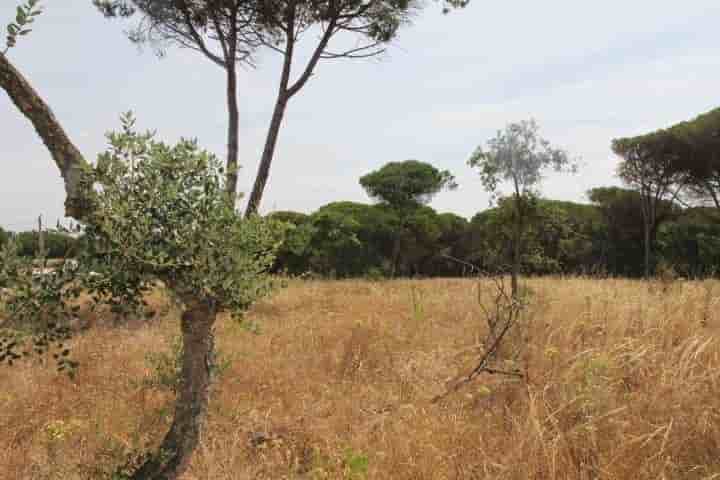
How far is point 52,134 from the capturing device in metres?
1.82

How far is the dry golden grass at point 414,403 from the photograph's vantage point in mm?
2504

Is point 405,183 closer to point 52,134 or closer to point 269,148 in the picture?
point 269,148

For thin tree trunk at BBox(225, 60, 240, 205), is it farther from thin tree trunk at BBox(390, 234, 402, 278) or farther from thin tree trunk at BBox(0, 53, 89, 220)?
thin tree trunk at BBox(390, 234, 402, 278)

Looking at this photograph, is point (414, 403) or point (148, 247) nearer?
point (148, 247)

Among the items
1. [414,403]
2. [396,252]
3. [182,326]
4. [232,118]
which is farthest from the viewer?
[396,252]

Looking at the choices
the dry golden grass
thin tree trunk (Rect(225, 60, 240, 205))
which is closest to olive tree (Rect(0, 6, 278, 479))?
the dry golden grass

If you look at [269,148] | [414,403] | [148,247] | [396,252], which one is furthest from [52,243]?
[396,252]

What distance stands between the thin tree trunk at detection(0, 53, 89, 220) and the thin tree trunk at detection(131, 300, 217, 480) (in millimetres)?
589

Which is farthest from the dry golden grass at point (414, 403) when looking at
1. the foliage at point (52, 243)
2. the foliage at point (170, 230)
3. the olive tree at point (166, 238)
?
the foliage at point (52, 243)

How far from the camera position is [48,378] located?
4535 millimetres

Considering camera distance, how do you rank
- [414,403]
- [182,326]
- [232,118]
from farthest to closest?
1. [232,118]
2. [414,403]
3. [182,326]

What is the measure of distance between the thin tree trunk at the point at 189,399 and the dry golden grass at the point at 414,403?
0.63 meters

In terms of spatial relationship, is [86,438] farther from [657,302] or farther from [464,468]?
[657,302]

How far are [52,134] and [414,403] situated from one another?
2.91m
